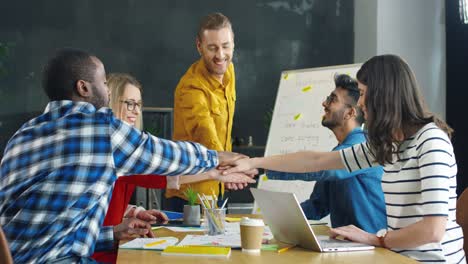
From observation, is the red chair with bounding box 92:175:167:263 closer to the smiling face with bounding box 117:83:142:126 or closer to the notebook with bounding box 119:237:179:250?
the notebook with bounding box 119:237:179:250

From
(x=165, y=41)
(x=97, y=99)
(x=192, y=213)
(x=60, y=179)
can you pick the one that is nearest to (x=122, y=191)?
(x=192, y=213)

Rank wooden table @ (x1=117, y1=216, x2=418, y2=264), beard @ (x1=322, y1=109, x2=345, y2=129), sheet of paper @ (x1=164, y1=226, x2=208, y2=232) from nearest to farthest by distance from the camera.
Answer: wooden table @ (x1=117, y1=216, x2=418, y2=264), sheet of paper @ (x1=164, y1=226, x2=208, y2=232), beard @ (x1=322, y1=109, x2=345, y2=129)

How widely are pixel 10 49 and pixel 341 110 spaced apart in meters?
4.64

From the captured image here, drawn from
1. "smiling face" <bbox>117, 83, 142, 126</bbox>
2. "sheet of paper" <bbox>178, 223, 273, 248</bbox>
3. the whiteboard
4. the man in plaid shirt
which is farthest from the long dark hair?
the whiteboard

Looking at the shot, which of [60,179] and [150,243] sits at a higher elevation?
[60,179]

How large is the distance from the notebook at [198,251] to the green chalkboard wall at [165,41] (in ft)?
16.6

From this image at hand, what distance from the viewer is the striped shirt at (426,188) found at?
1948 millimetres

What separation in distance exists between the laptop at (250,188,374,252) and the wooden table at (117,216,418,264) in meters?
0.03

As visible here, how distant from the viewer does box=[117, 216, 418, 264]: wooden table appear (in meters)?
1.69

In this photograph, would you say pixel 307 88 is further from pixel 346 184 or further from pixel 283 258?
pixel 283 258

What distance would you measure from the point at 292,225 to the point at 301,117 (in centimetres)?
254

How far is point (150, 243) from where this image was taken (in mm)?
1980

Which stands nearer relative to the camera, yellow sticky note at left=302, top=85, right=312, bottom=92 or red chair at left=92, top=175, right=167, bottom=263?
red chair at left=92, top=175, right=167, bottom=263

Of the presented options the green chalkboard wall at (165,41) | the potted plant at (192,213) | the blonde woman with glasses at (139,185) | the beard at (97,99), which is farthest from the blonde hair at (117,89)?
the green chalkboard wall at (165,41)
